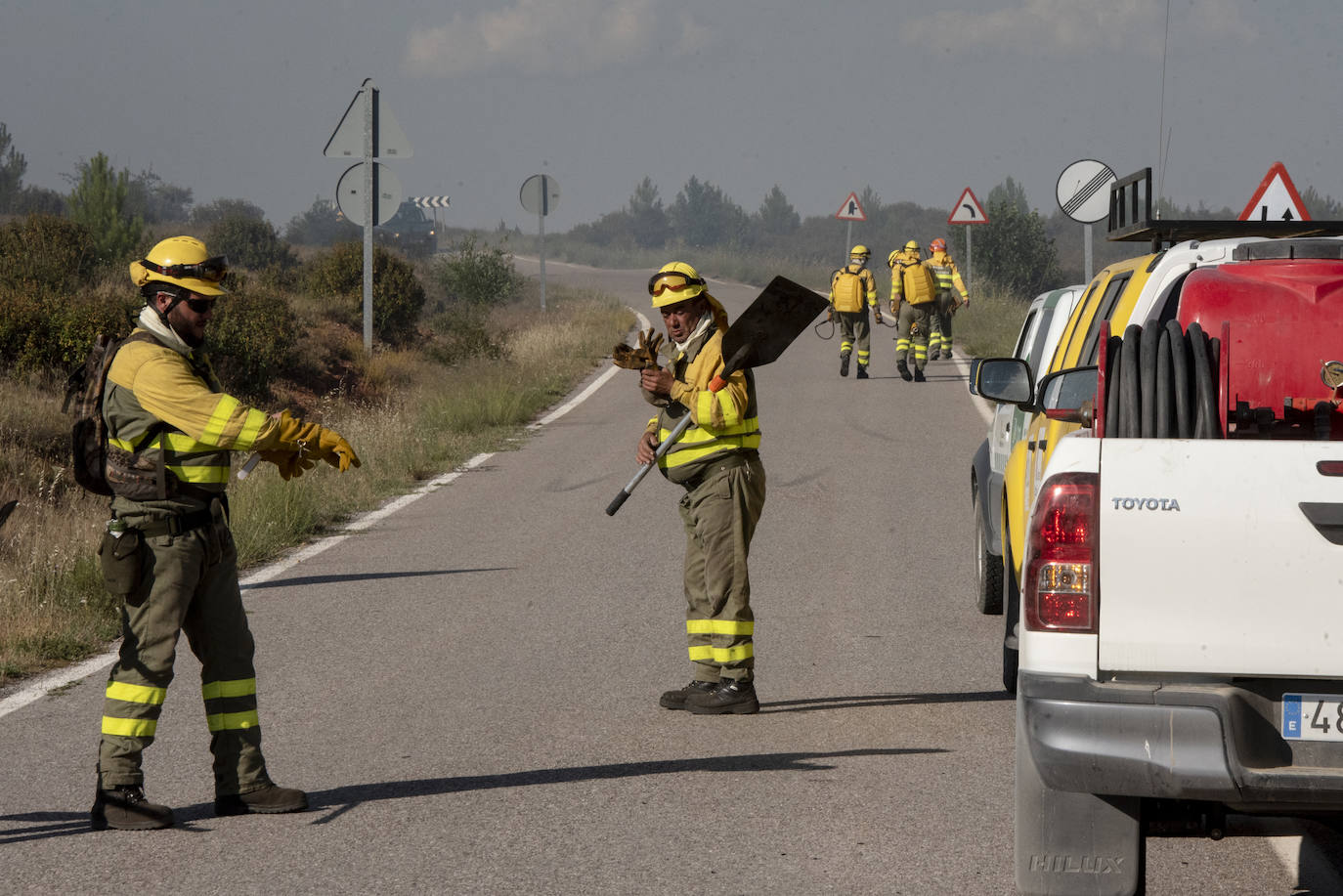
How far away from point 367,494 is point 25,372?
7.32 meters

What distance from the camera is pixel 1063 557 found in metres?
3.82

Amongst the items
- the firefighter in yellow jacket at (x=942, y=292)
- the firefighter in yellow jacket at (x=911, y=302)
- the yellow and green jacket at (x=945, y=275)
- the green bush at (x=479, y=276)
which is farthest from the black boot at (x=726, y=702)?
the green bush at (x=479, y=276)

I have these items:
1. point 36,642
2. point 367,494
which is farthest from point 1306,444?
point 367,494

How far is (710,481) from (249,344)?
636 inches

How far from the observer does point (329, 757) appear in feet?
19.8

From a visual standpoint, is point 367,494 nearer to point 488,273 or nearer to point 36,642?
point 36,642

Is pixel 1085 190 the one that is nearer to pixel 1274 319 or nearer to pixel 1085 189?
pixel 1085 189

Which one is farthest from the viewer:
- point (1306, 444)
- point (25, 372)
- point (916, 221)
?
point (916, 221)

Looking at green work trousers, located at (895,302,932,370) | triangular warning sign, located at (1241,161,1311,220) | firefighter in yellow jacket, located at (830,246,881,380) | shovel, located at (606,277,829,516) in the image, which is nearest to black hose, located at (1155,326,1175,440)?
shovel, located at (606,277,829,516)

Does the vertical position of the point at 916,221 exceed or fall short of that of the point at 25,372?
it exceeds it

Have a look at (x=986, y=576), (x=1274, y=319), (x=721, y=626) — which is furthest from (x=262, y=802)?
(x=986, y=576)

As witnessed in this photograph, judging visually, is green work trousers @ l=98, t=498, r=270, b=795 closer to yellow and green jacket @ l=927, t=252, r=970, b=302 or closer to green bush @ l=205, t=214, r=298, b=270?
yellow and green jacket @ l=927, t=252, r=970, b=302

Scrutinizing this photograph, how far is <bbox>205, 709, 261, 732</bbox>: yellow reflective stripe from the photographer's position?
5398mm

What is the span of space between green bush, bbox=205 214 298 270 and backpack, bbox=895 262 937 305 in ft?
119
